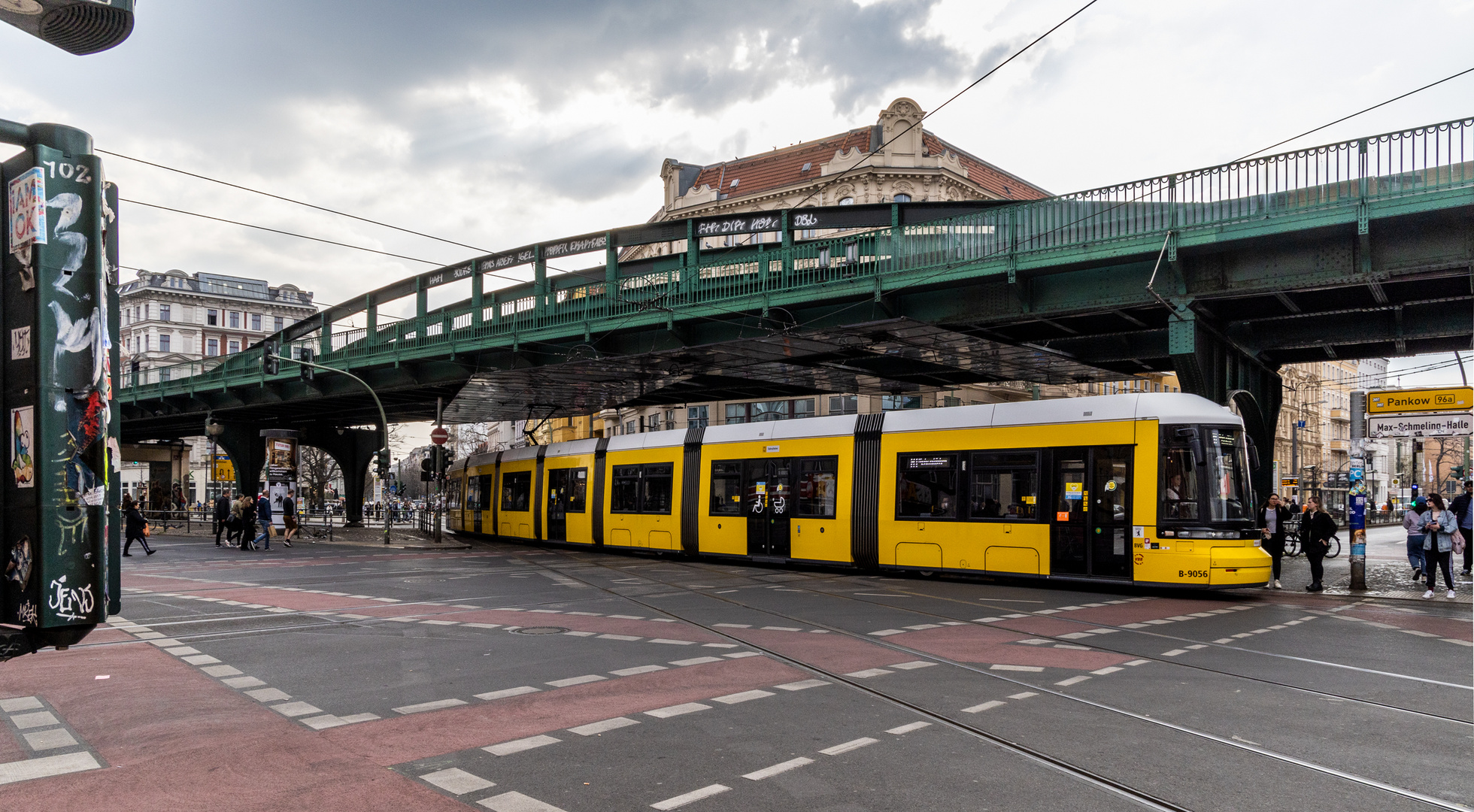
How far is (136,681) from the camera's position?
8.42m

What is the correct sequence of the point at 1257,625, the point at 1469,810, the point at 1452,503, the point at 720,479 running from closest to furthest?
1. the point at 1469,810
2. the point at 1257,625
3. the point at 1452,503
4. the point at 720,479

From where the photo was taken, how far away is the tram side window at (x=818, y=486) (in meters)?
19.8

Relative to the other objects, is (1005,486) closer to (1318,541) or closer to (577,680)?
(1318,541)

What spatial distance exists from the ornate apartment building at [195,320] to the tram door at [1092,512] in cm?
9096

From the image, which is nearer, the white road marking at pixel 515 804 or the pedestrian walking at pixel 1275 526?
the white road marking at pixel 515 804

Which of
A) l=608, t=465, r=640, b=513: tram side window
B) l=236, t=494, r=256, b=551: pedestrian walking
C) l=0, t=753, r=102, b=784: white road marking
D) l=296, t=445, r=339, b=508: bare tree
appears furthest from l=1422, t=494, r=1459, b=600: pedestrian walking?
l=296, t=445, r=339, b=508: bare tree

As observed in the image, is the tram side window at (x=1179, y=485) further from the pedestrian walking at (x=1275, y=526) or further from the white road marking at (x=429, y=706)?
the white road marking at (x=429, y=706)

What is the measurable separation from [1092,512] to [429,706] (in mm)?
11644

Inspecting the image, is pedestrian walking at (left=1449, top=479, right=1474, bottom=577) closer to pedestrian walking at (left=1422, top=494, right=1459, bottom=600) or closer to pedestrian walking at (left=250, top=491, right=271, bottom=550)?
pedestrian walking at (left=1422, top=494, right=1459, bottom=600)

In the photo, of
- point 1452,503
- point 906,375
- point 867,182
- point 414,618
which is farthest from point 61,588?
point 867,182

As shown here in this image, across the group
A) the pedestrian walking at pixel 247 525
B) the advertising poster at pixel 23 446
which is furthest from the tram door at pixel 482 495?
the advertising poster at pixel 23 446

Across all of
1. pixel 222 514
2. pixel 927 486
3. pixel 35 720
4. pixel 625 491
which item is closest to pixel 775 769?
pixel 35 720

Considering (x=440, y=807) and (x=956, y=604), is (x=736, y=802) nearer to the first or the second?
(x=440, y=807)

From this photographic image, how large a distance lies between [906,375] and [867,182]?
24496mm
